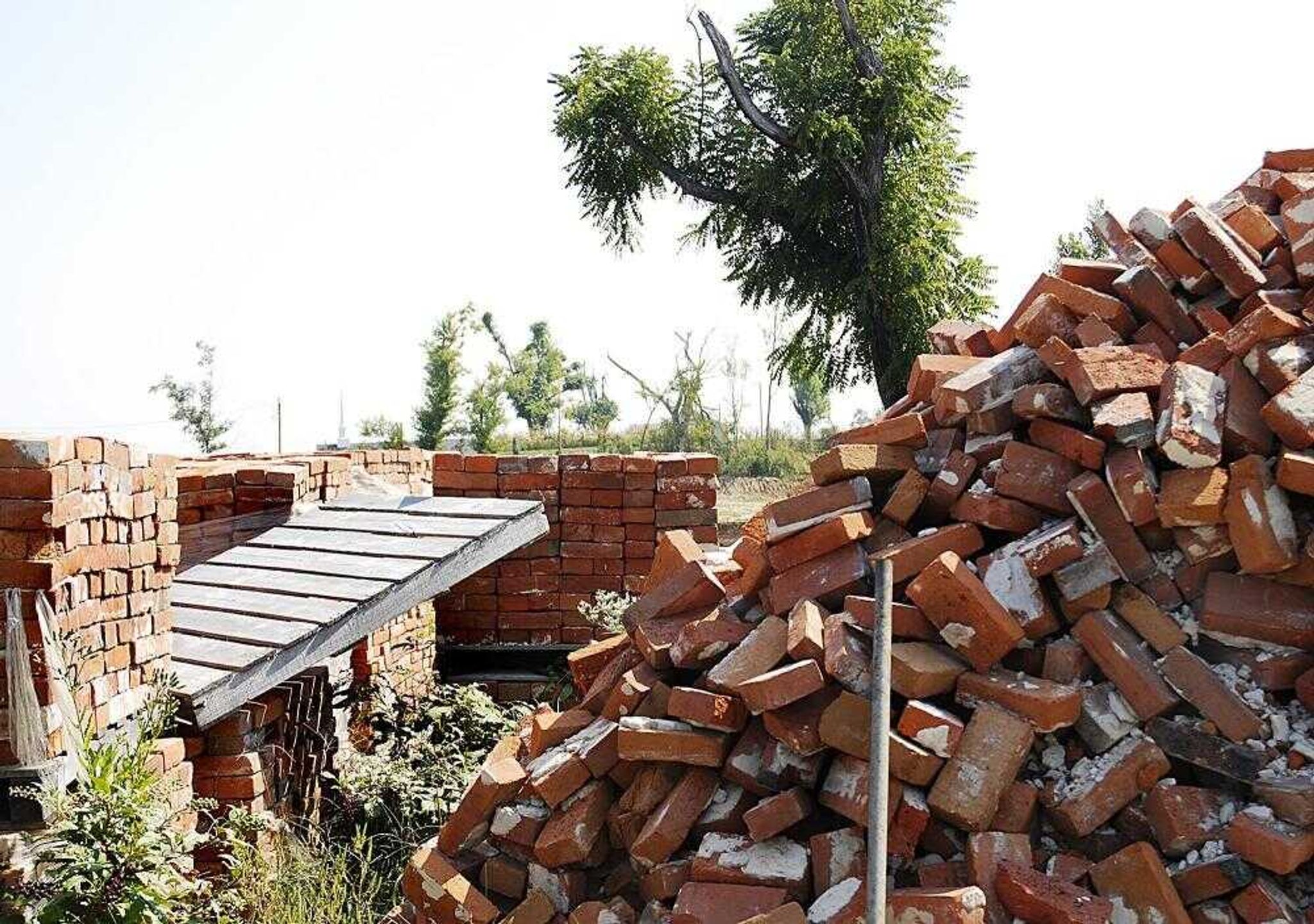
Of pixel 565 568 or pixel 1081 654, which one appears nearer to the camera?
pixel 1081 654

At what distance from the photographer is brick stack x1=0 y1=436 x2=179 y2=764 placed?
3.43 metres

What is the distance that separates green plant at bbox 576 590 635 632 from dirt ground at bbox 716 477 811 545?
8.01m

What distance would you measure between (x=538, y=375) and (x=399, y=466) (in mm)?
17800

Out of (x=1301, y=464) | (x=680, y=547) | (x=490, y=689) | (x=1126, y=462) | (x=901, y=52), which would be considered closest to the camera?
(x=1301, y=464)

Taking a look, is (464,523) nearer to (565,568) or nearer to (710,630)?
(565,568)

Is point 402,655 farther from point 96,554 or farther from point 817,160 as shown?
point 817,160

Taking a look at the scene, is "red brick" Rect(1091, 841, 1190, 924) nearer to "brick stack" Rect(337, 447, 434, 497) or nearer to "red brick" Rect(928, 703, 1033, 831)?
"red brick" Rect(928, 703, 1033, 831)

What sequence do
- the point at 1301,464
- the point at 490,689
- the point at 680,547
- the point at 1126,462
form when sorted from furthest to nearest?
1. the point at 490,689
2. the point at 680,547
3. the point at 1126,462
4. the point at 1301,464

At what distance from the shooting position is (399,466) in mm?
8492

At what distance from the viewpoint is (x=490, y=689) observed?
7488mm

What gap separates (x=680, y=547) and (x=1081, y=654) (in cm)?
149

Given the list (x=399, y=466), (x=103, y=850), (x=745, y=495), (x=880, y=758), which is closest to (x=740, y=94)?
(x=745, y=495)

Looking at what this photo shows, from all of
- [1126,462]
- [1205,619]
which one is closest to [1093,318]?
[1126,462]

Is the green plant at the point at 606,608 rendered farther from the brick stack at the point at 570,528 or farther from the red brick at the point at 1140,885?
the red brick at the point at 1140,885
